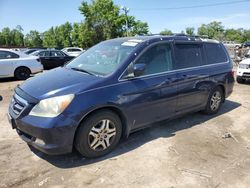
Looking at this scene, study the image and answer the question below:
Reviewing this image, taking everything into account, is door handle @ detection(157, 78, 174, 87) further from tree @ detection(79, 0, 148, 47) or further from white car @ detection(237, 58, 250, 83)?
tree @ detection(79, 0, 148, 47)

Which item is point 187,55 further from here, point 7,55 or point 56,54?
point 56,54

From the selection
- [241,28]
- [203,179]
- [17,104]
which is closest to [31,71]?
[17,104]

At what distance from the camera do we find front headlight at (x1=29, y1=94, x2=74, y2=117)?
3512 mm

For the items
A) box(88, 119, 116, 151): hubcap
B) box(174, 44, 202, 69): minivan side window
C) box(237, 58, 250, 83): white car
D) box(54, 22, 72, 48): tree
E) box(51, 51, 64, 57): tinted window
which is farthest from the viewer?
box(54, 22, 72, 48): tree

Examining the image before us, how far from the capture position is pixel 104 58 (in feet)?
15.0

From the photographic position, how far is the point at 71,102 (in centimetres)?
357

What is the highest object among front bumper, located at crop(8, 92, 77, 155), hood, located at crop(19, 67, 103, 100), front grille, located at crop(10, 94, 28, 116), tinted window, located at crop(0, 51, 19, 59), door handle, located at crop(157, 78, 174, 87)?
tinted window, located at crop(0, 51, 19, 59)

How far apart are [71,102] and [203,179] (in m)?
1.99

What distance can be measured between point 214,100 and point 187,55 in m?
1.44

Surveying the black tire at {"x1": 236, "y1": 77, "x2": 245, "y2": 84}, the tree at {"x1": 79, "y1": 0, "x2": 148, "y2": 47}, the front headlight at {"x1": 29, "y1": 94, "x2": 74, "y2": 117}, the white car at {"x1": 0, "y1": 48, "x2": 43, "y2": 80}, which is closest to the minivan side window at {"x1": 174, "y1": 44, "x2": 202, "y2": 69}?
the front headlight at {"x1": 29, "y1": 94, "x2": 74, "y2": 117}

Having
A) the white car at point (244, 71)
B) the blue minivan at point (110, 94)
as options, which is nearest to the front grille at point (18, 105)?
the blue minivan at point (110, 94)

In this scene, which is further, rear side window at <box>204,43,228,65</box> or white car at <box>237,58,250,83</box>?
white car at <box>237,58,250,83</box>

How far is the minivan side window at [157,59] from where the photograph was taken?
447 cm

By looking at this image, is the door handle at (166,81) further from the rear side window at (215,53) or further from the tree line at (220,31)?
the tree line at (220,31)
